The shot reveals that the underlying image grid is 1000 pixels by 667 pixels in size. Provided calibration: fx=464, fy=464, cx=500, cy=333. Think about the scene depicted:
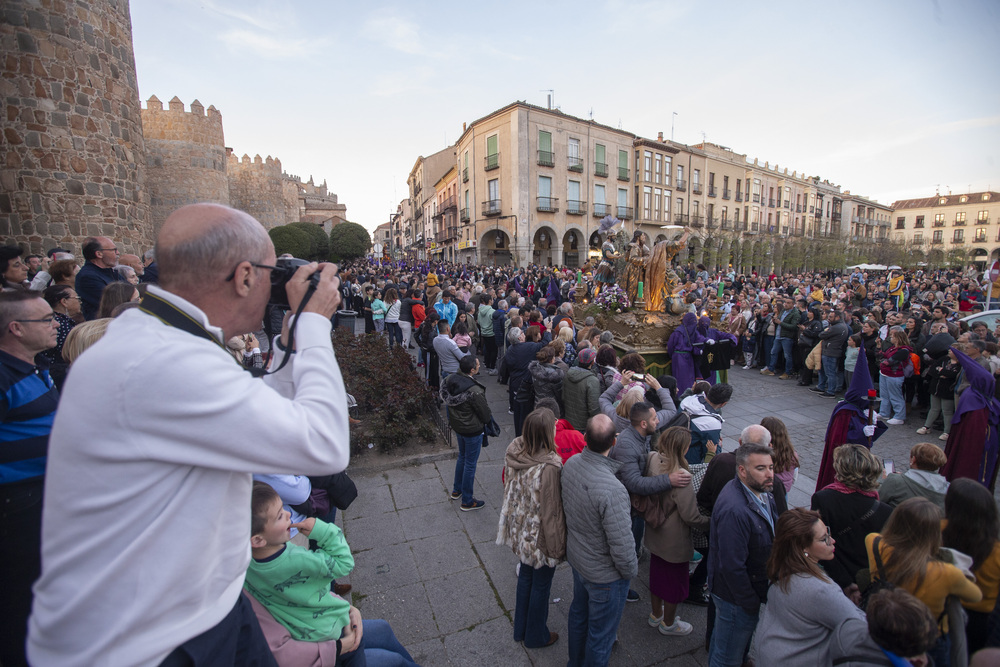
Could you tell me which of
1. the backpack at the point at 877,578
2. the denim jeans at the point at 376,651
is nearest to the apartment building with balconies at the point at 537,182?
the backpack at the point at 877,578

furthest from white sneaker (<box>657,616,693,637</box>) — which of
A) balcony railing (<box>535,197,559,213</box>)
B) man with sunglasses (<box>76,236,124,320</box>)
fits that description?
balcony railing (<box>535,197,559,213</box>)

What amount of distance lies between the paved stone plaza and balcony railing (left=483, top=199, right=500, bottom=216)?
24.3 meters

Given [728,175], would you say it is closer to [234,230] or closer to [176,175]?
[176,175]

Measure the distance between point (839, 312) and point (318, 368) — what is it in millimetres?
10345

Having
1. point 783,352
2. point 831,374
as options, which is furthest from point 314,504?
point 783,352

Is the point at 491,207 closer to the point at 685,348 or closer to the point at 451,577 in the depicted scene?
the point at 685,348

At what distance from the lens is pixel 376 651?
221cm

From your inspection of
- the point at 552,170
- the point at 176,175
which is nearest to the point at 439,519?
the point at 176,175

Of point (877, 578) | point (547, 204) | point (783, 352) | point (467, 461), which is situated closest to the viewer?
point (877, 578)

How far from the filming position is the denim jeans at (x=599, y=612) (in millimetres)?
2737

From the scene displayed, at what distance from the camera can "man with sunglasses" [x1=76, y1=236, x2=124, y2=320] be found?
4.52 meters

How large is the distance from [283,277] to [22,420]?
1991mm

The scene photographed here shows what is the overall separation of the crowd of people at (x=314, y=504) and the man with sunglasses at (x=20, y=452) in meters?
0.01

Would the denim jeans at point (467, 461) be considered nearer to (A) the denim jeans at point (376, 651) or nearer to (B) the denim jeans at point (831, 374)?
(A) the denim jeans at point (376, 651)
